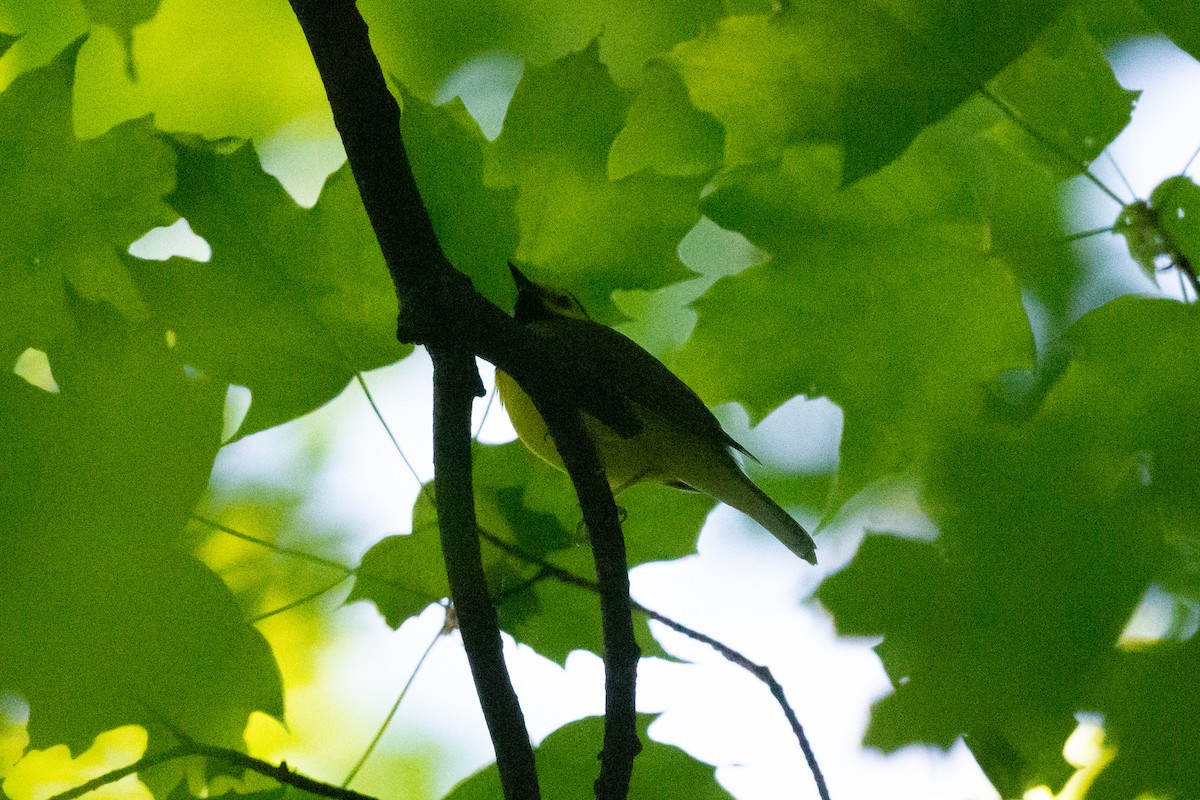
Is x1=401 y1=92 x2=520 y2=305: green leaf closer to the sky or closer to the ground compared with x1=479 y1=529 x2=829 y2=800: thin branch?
closer to the sky

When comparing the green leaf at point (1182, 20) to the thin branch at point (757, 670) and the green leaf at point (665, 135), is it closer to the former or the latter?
the green leaf at point (665, 135)

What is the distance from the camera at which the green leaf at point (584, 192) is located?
141 cm

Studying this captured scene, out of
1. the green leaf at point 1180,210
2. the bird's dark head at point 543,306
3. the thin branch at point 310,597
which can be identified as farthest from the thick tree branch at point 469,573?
the green leaf at point 1180,210

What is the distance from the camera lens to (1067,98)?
4.67ft

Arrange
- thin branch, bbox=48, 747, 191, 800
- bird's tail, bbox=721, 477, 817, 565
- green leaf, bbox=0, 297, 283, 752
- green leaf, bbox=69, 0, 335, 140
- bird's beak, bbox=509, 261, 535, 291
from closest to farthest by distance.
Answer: thin branch, bbox=48, 747, 191, 800 < green leaf, bbox=0, 297, 283, 752 < bird's beak, bbox=509, 261, 535, 291 < green leaf, bbox=69, 0, 335, 140 < bird's tail, bbox=721, 477, 817, 565

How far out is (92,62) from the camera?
1600mm

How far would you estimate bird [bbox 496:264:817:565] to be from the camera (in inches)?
65.9

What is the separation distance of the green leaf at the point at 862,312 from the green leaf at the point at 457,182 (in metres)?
0.31

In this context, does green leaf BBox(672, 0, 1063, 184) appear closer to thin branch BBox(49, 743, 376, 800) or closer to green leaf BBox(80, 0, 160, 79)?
green leaf BBox(80, 0, 160, 79)

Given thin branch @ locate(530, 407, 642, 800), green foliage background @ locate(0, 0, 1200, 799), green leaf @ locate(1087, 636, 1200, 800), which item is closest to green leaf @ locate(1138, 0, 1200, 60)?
→ green foliage background @ locate(0, 0, 1200, 799)

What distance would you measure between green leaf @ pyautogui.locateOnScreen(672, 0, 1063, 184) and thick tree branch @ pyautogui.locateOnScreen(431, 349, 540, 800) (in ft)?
1.50

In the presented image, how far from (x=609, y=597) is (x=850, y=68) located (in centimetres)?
70

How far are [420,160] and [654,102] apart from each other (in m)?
0.35

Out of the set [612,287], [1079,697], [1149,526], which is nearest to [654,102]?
[612,287]
